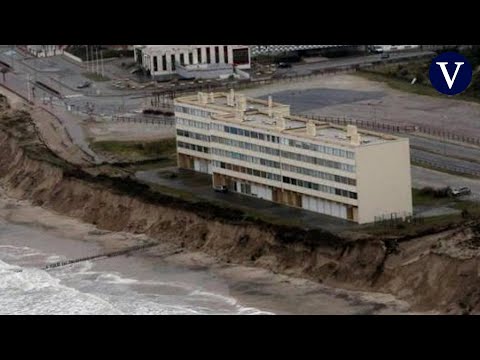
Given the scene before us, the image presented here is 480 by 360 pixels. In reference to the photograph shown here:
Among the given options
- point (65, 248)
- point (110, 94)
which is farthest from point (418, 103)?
point (65, 248)

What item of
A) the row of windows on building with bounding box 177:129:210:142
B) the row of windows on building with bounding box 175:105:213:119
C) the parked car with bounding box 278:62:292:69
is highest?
the row of windows on building with bounding box 175:105:213:119

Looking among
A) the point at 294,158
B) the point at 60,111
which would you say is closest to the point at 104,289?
the point at 294,158

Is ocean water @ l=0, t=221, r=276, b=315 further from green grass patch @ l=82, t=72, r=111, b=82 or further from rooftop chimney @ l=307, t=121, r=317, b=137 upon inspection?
green grass patch @ l=82, t=72, r=111, b=82

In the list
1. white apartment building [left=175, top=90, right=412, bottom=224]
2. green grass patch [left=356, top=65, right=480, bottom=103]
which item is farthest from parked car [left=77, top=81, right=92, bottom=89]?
white apartment building [left=175, top=90, right=412, bottom=224]

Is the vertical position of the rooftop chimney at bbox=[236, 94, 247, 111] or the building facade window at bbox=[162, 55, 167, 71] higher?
the rooftop chimney at bbox=[236, 94, 247, 111]

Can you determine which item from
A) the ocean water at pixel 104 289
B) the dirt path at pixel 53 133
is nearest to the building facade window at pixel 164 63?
the dirt path at pixel 53 133

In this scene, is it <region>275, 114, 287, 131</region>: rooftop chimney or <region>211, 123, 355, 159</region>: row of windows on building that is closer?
<region>211, 123, 355, 159</region>: row of windows on building
